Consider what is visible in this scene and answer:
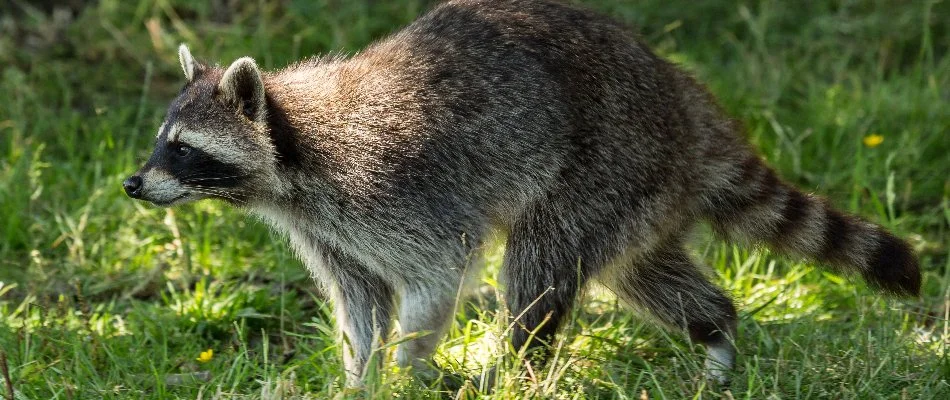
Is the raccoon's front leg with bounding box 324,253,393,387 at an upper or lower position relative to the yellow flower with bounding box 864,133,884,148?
upper

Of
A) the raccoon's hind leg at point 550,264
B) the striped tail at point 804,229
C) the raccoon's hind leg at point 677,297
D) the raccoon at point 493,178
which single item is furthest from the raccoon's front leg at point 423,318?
the striped tail at point 804,229

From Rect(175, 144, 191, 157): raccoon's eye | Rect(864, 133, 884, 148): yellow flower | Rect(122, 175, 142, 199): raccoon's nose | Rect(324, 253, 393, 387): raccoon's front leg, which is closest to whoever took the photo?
Rect(122, 175, 142, 199): raccoon's nose

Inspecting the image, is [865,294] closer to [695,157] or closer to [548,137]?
[695,157]

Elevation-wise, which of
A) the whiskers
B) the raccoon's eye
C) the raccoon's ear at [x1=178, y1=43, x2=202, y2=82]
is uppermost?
the raccoon's ear at [x1=178, y1=43, x2=202, y2=82]

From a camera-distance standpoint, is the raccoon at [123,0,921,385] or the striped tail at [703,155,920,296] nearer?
the raccoon at [123,0,921,385]

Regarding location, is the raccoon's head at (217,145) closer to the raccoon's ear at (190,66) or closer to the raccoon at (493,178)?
the raccoon at (493,178)

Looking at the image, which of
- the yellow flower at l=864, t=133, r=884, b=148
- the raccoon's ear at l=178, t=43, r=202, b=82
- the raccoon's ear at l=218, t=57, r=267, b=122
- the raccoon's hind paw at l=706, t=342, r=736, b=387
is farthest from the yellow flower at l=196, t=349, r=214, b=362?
the yellow flower at l=864, t=133, r=884, b=148

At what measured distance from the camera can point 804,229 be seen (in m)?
4.95

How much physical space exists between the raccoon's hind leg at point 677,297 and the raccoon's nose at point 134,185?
1.78 m

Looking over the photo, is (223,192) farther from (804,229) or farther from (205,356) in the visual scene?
(804,229)

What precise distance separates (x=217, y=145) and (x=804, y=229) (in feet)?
7.51

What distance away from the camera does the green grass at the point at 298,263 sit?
15.1 feet

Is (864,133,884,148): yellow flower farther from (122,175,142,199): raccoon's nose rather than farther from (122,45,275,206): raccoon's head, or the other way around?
(122,175,142,199): raccoon's nose

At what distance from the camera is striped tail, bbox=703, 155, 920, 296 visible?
15.9 ft
